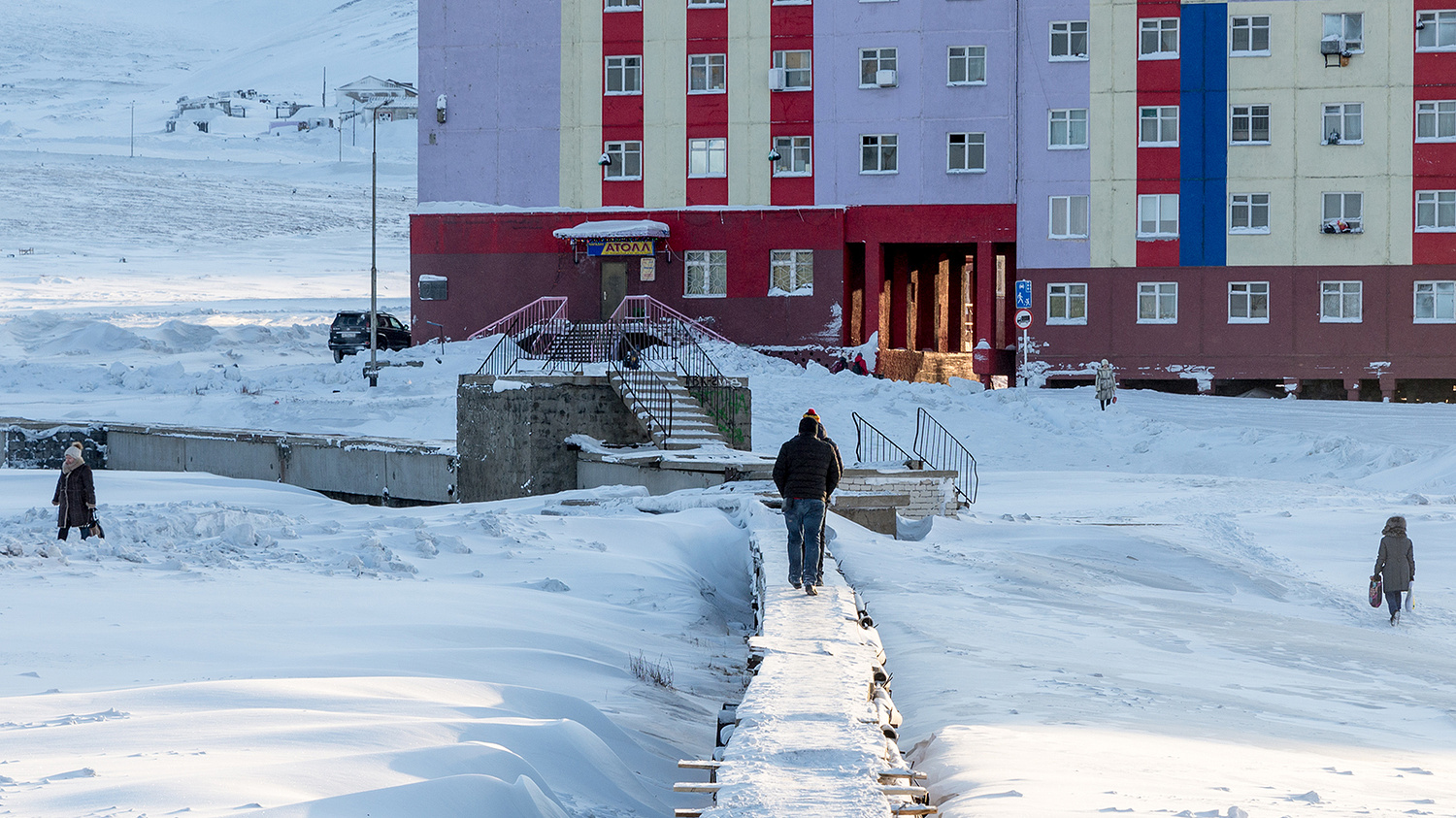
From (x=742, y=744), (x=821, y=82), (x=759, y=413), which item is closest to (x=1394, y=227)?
(x=821, y=82)

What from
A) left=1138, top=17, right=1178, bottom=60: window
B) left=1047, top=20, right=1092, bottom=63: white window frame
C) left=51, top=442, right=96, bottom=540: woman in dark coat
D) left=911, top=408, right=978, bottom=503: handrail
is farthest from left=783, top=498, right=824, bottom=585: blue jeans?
left=1138, top=17, right=1178, bottom=60: window

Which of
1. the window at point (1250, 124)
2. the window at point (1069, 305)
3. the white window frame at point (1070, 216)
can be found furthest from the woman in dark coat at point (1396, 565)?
the window at point (1250, 124)

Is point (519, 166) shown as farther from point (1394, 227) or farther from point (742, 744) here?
point (742, 744)

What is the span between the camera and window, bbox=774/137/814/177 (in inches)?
1686

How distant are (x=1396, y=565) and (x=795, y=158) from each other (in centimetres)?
2952

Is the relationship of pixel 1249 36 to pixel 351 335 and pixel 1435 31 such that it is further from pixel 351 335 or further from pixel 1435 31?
pixel 351 335

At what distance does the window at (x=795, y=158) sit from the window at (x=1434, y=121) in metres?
17.8

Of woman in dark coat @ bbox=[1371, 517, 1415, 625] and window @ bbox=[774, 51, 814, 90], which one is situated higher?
window @ bbox=[774, 51, 814, 90]

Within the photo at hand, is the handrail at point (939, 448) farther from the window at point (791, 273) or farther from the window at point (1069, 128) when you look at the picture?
the window at point (1069, 128)

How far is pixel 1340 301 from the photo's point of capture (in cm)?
4125

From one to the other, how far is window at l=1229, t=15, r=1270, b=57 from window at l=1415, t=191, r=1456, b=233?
6.26 m

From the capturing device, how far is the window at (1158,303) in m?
41.8

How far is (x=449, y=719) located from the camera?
7863 millimetres

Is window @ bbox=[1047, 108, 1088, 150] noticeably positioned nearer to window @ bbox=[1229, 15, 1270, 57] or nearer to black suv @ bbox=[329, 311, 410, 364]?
window @ bbox=[1229, 15, 1270, 57]
